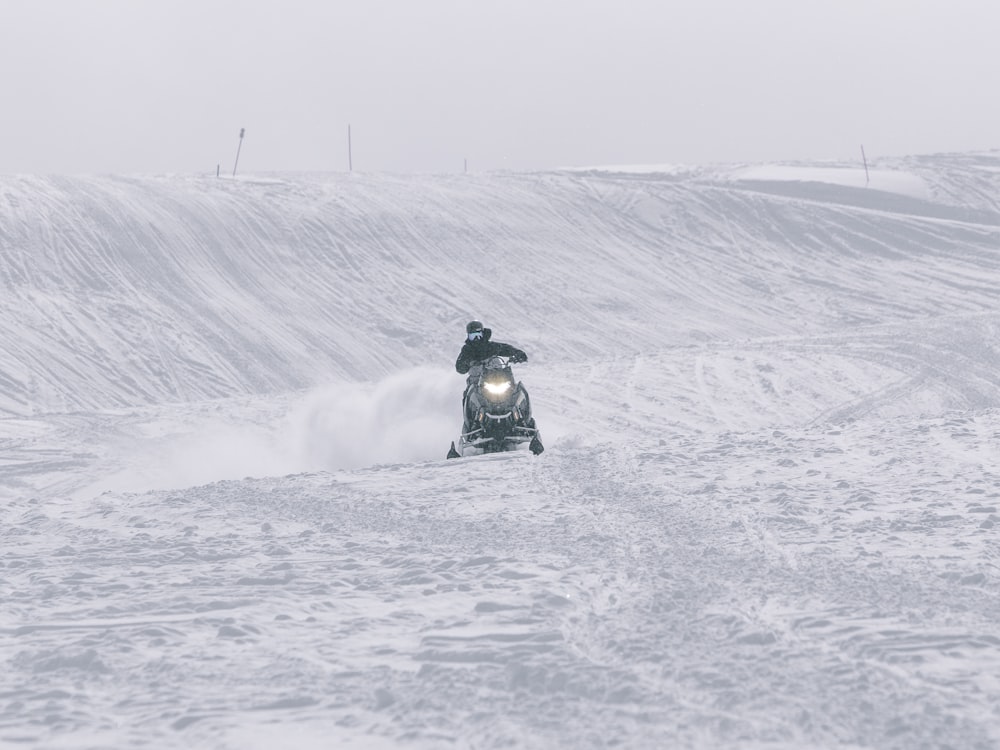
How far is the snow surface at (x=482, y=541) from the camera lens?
4.86 m

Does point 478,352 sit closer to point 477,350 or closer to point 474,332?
point 477,350

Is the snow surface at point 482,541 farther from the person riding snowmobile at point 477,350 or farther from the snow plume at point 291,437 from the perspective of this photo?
the person riding snowmobile at point 477,350

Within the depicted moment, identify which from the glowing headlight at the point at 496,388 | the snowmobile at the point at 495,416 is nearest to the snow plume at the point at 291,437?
the snowmobile at the point at 495,416

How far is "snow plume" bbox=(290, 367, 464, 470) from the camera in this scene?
1412 cm

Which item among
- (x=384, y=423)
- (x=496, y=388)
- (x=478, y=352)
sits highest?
(x=478, y=352)

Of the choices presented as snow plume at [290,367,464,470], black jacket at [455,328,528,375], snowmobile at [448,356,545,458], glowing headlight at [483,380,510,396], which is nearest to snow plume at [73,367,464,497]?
snow plume at [290,367,464,470]

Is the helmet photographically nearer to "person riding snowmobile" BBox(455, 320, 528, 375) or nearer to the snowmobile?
"person riding snowmobile" BBox(455, 320, 528, 375)

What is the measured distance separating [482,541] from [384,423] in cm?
738

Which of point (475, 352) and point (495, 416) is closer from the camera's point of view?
point (495, 416)

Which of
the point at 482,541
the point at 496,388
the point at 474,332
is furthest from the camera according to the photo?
the point at 474,332

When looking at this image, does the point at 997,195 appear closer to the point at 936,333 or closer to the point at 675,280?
the point at 675,280

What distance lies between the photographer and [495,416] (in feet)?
39.4

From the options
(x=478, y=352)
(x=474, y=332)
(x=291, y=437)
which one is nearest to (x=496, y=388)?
(x=478, y=352)

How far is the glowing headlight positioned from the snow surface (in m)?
1.23
